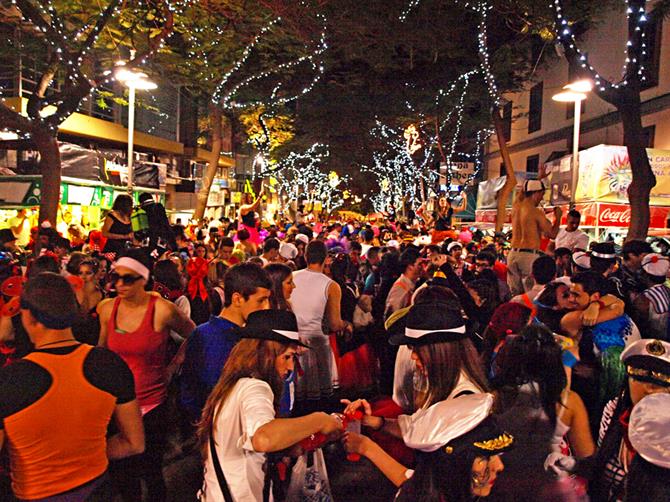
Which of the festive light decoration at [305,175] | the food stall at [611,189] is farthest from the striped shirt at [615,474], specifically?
the festive light decoration at [305,175]

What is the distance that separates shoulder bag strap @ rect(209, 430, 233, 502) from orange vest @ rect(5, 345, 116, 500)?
543 mm

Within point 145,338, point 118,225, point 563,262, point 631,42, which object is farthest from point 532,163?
point 145,338

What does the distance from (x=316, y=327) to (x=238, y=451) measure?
3.26 metres

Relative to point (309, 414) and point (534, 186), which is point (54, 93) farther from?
point (309, 414)

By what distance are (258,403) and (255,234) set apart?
9.99 metres

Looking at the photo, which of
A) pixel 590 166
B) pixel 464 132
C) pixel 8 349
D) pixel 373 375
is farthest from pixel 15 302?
pixel 464 132

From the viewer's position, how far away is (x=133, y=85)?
15.3 meters

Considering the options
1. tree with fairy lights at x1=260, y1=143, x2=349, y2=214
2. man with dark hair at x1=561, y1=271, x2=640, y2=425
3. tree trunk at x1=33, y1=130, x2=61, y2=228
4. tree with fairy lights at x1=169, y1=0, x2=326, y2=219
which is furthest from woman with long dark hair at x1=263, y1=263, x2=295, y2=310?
tree with fairy lights at x1=260, y1=143, x2=349, y2=214

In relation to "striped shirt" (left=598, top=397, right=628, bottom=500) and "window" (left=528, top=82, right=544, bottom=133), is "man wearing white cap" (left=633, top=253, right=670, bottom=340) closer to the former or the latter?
"striped shirt" (left=598, top=397, right=628, bottom=500)

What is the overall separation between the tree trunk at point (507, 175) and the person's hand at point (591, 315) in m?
16.1

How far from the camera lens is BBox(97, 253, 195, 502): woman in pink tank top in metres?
4.24

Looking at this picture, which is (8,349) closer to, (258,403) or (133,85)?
(258,403)

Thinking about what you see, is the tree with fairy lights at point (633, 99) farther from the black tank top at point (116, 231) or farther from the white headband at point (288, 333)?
the white headband at point (288, 333)

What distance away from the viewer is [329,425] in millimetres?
2547
